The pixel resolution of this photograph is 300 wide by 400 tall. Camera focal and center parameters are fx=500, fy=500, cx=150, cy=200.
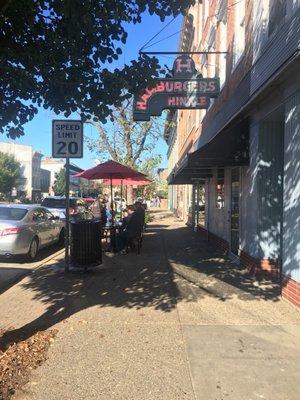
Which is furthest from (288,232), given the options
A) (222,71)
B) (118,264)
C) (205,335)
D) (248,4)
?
(222,71)

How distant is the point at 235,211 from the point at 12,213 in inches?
217

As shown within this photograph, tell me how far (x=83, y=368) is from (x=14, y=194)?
7744cm

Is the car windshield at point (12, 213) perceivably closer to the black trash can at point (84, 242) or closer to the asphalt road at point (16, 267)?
the asphalt road at point (16, 267)

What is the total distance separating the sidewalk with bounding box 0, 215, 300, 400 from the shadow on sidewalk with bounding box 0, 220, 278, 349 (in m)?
0.02

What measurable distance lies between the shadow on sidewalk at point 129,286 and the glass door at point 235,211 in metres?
0.44

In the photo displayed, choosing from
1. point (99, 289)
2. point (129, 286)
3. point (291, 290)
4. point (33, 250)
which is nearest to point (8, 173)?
point (33, 250)

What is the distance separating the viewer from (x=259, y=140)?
9.47 metres

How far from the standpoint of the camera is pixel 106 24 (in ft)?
18.1

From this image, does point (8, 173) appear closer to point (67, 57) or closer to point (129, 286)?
point (129, 286)

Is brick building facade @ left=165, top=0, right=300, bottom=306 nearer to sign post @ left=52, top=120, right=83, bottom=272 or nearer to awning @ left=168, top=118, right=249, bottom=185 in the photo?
awning @ left=168, top=118, right=249, bottom=185

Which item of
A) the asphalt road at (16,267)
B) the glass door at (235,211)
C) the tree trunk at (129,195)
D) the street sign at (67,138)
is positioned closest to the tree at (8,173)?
the tree trunk at (129,195)

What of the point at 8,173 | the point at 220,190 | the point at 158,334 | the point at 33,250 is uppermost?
the point at 8,173

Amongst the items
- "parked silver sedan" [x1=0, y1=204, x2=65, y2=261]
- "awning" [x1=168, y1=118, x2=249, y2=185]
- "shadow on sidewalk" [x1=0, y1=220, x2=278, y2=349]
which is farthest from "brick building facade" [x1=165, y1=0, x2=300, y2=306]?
"parked silver sedan" [x1=0, y1=204, x2=65, y2=261]

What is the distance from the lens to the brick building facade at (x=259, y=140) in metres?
7.32
